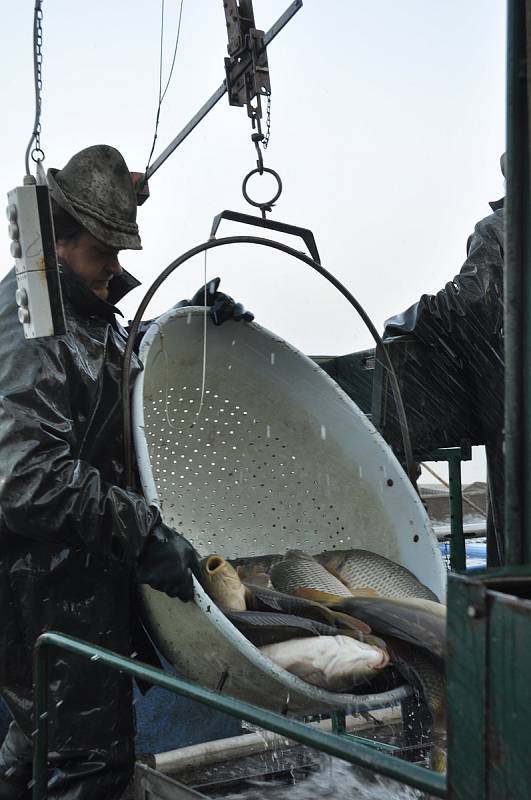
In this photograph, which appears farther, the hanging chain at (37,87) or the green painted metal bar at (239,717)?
the hanging chain at (37,87)

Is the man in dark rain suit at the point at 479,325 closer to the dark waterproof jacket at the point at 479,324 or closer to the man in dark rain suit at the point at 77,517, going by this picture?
the dark waterproof jacket at the point at 479,324

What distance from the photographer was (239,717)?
4.66 feet

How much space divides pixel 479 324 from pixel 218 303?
56.1 inches

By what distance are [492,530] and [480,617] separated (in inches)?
126

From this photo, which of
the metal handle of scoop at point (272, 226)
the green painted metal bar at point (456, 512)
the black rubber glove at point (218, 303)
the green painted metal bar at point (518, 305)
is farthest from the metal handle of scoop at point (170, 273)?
the green painted metal bar at point (518, 305)

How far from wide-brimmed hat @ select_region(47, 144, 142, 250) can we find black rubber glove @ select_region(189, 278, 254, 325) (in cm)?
47

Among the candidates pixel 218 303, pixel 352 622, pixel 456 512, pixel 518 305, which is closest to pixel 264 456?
pixel 218 303

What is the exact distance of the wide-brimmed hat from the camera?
2523 mm

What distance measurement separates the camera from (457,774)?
1.07 m

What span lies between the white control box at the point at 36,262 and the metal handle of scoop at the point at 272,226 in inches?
25.0

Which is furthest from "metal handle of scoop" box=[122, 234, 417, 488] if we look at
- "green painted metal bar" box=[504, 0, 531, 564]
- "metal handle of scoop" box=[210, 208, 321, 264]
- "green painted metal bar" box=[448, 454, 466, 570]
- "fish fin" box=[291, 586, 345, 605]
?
"green painted metal bar" box=[504, 0, 531, 564]

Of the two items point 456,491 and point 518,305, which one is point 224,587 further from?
point 456,491

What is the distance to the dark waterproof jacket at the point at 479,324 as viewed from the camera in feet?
12.7

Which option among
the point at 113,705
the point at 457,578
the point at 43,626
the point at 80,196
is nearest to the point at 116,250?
the point at 80,196
